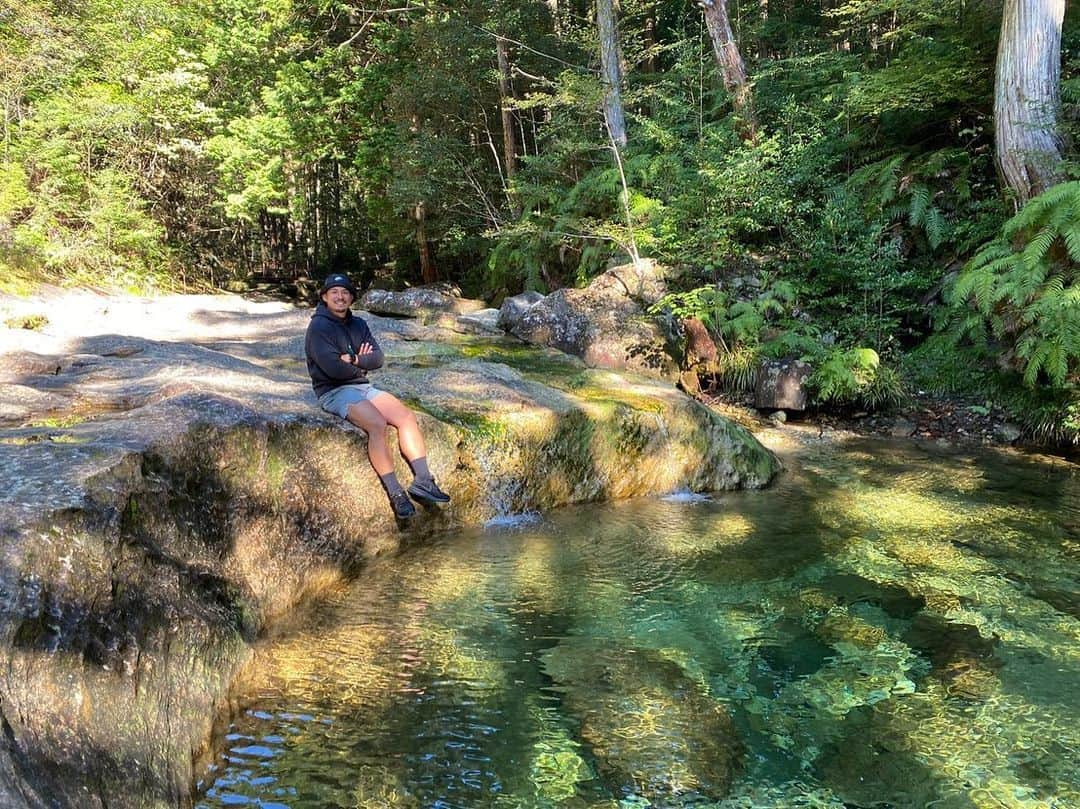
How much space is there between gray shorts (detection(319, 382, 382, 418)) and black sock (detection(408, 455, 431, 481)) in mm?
637

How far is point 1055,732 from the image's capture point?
11.9 ft

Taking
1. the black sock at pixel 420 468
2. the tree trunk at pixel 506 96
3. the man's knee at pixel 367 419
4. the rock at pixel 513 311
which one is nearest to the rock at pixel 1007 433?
the rock at pixel 513 311

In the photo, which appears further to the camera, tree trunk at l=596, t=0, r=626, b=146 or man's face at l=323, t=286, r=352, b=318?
tree trunk at l=596, t=0, r=626, b=146

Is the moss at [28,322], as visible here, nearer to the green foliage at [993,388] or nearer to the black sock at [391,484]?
the black sock at [391,484]

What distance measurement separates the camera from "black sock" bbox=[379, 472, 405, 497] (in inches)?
229

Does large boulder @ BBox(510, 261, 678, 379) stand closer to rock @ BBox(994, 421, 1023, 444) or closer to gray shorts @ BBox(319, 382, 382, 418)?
rock @ BBox(994, 421, 1023, 444)

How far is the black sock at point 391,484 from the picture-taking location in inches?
229

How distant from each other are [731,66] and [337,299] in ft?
36.2

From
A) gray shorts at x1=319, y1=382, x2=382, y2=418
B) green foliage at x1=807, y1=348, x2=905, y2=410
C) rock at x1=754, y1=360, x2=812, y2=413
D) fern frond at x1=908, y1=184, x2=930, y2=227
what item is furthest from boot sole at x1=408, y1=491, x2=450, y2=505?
fern frond at x1=908, y1=184, x2=930, y2=227

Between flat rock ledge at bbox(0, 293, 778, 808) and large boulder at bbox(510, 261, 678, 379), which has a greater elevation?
large boulder at bbox(510, 261, 678, 379)

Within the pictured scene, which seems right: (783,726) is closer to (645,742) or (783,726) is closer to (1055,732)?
(645,742)

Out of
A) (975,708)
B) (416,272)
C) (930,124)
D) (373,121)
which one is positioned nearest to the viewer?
(975,708)

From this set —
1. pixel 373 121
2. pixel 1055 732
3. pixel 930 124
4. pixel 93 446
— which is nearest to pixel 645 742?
pixel 1055 732

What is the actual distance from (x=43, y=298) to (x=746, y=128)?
1423 centimetres
